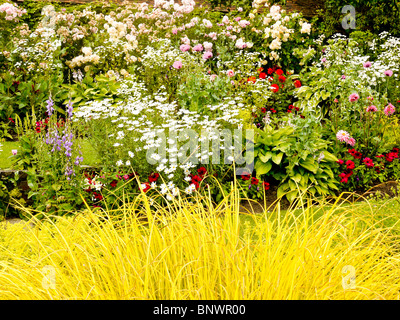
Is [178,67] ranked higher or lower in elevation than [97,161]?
higher

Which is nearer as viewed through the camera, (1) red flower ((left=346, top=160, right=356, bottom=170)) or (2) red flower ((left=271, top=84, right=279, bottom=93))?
(1) red flower ((left=346, top=160, right=356, bottom=170))

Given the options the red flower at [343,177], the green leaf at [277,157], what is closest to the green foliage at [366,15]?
the red flower at [343,177]

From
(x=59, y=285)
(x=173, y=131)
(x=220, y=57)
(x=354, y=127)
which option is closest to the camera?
(x=59, y=285)

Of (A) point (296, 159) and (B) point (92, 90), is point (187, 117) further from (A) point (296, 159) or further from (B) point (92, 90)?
(B) point (92, 90)

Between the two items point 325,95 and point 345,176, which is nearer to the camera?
point 345,176

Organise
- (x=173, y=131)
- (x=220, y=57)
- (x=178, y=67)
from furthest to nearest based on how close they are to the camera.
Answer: (x=220, y=57) < (x=178, y=67) < (x=173, y=131)

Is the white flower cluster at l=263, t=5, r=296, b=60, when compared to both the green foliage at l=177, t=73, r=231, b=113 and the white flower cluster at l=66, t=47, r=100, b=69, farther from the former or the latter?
the white flower cluster at l=66, t=47, r=100, b=69

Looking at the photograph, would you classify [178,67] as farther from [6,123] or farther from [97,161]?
[6,123]

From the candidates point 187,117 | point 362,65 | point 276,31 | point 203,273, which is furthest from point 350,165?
point 276,31

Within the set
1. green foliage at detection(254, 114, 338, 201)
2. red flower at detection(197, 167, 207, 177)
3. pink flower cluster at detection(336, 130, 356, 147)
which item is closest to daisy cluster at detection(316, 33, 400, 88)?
pink flower cluster at detection(336, 130, 356, 147)

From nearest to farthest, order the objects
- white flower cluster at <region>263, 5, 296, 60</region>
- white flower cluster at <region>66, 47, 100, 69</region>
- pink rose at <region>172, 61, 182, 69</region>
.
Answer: pink rose at <region>172, 61, 182, 69</region>
white flower cluster at <region>66, 47, 100, 69</region>
white flower cluster at <region>263, 5, 296, 60</region>

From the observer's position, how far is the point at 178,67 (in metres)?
6.36
